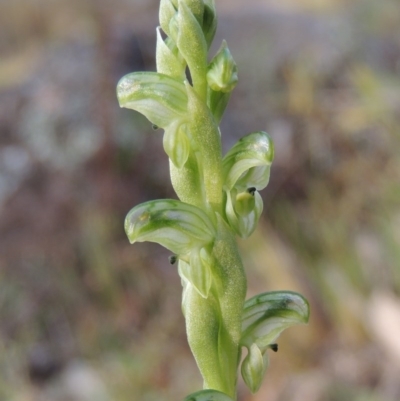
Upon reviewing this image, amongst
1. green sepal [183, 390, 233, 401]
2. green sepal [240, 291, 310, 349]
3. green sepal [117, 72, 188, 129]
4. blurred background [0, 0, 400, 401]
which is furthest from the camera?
blurred background [0, 0, 400, 401]

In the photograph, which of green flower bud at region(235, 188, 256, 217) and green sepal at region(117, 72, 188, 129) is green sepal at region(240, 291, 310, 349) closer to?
green flower bud at region(235, 188, 256, 217)

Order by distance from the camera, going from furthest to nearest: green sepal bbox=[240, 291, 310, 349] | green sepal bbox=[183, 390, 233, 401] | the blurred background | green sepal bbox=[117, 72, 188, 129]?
the blurred background, green sepal bbox=[240, 291, 310, 349], green sepal bbox=[117, 72, 188, 129], green sepal bbox=[183, 390, 233, 401]

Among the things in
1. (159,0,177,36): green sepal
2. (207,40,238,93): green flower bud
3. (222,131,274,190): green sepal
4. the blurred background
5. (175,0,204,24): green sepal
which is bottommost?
(222,131,274,190): green sepal

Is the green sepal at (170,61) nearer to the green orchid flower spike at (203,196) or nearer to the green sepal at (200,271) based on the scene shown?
the green orchid flower spike at (203,196)

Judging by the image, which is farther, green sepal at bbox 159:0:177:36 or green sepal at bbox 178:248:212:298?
green sepal at bbox 159:0:177:36

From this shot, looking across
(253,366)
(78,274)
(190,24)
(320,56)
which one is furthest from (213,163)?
(320,56)

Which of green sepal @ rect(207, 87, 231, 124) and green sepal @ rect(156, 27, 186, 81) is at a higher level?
green sepal @ rect(156, 27, 186, 81)

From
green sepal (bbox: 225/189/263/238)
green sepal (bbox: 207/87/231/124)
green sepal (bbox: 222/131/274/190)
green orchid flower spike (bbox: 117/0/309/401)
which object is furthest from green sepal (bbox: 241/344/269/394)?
green sepal (bbox: 207/87/231/124)
